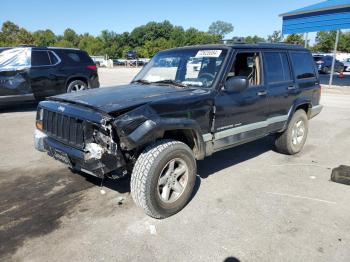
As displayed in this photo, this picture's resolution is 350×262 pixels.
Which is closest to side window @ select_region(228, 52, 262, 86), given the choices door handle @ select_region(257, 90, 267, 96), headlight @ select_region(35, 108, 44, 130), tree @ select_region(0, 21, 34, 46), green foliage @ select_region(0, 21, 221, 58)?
door handle @ select_region(257, 90, 267, 96)

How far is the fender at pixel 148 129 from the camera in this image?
Result: 316 cm

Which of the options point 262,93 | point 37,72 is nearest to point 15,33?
point 37,72

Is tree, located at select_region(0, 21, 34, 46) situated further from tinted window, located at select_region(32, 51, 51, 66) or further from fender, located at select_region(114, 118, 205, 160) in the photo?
fender, located at select_region(114, 118, 205, 160)

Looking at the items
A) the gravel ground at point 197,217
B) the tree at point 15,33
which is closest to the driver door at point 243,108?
the gravel ground at point 197,217

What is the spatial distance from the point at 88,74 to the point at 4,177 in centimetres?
629

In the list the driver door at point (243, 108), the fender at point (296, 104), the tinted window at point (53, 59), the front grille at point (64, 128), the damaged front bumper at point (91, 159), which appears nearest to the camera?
the damaged front bumper at point (91, 159)

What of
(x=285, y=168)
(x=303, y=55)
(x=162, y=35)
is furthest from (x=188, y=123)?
(x=162, y=35)

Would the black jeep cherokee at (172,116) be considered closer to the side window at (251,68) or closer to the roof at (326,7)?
the side window at (251,68)

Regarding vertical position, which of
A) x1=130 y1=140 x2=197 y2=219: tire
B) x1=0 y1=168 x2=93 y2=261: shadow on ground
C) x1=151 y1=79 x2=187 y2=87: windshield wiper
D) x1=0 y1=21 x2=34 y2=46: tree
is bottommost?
x1=0 y1=168 x2=93 y2=261: shadow on ground

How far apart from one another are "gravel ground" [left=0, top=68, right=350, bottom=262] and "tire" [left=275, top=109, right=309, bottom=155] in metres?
0.24

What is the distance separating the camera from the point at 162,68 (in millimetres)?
4926

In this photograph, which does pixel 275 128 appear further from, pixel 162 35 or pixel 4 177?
pixel 162 35

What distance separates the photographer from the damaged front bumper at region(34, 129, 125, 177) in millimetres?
3248

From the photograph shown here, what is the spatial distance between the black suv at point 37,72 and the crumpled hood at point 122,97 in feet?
19.5
